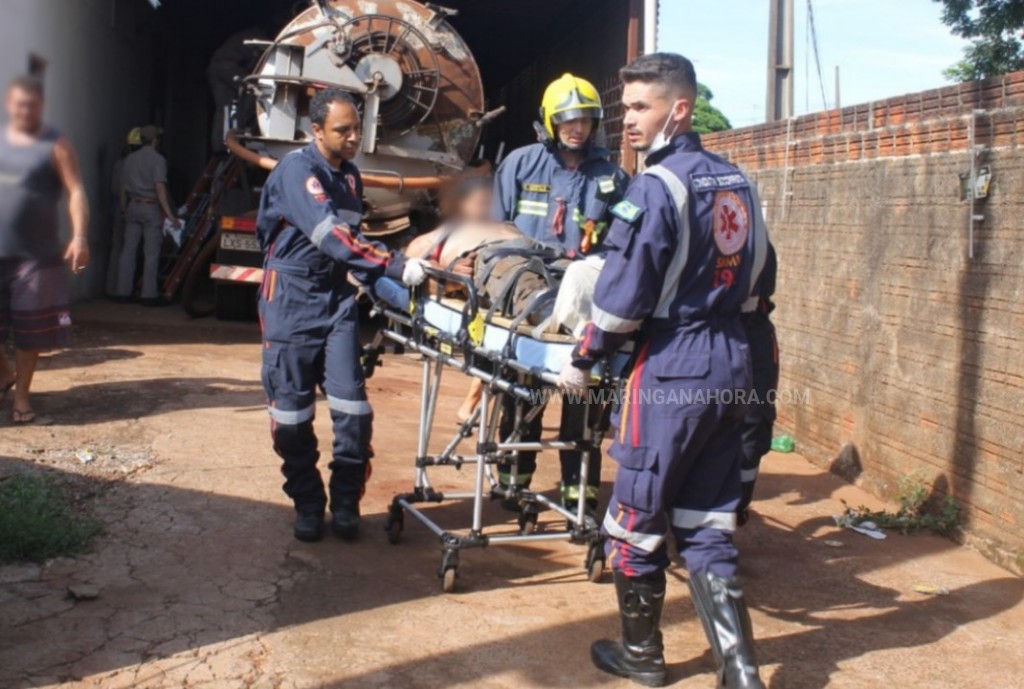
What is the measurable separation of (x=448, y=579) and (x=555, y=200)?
75.3 inches

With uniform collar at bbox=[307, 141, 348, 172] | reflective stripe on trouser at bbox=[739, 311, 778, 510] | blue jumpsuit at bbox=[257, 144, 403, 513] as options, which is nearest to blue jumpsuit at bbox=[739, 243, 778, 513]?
reflective stripe on trouser at bbox=[739, 311, 778, 510]

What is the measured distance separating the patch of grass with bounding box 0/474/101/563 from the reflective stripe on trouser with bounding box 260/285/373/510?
0.82 meters

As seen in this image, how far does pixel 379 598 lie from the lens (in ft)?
13.3

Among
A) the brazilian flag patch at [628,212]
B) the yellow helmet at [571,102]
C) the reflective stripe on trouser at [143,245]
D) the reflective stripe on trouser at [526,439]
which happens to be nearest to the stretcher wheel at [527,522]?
the reflective stripe on trouser at [526,439]

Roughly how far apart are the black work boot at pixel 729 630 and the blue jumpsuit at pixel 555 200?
1.62 m

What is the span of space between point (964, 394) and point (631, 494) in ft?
8.32

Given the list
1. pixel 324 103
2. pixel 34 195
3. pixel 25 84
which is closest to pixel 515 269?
pixel 324 103

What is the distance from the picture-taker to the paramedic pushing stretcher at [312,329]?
14.9ft

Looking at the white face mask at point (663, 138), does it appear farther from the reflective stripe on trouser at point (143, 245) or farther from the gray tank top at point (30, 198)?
the reflective stripe on trouser at point (143, 245)

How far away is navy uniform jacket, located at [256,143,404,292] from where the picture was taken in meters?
4.36

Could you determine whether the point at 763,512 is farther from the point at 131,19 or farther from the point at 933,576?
the point at 131,19

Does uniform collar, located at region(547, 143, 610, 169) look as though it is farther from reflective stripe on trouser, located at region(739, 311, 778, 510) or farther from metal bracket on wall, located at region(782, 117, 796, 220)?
metal bracket on wall, located at region(782, 117, 796, 220)

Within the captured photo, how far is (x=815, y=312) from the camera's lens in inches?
272

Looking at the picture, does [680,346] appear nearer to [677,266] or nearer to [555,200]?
[677,266]
